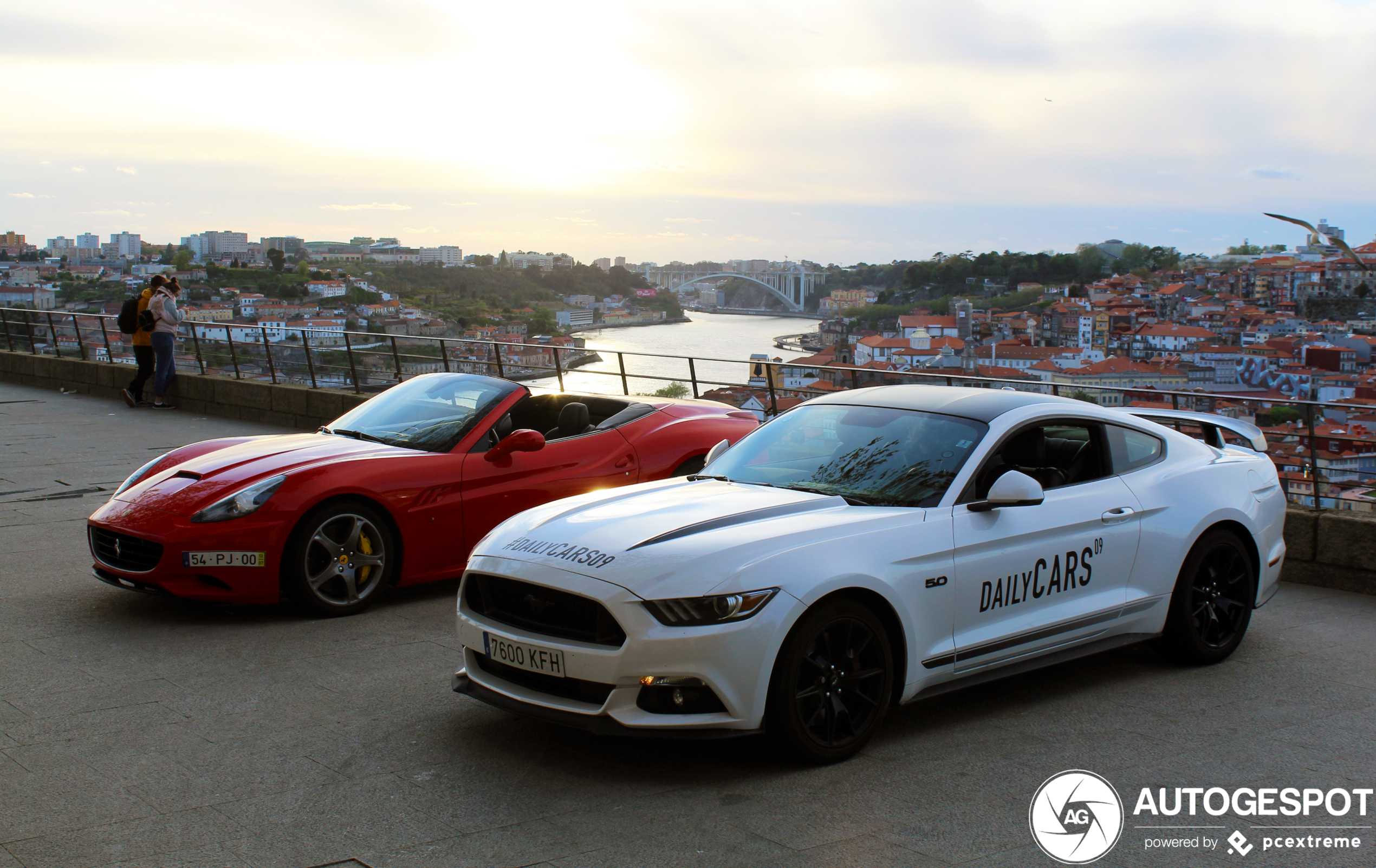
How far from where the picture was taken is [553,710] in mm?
4129

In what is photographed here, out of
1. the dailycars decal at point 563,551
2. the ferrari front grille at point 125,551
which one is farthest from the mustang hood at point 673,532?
the ferrari front grille at point 125,551

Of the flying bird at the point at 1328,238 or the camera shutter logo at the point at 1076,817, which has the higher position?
the flying bird at the point at 1328,238

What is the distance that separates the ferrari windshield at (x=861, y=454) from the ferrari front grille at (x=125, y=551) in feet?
10.1

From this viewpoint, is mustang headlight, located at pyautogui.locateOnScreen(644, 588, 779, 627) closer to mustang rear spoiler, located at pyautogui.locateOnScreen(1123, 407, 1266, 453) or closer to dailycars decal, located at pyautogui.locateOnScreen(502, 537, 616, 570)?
dailycars decal, located at pyautogui.locateOnScreen(502, 537, 616, 570)

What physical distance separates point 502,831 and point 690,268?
20.9m

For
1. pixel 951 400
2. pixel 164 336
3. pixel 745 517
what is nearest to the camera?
pixel 745 517

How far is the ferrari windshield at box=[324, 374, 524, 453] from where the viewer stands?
711 centimetres

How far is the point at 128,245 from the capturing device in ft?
104

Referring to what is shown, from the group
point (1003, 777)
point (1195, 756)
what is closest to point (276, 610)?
point (1003, 777)

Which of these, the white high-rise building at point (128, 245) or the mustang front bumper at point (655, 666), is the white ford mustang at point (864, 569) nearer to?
the mustang front bumper at point (655, 666)

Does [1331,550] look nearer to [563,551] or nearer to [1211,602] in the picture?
[1211,602]

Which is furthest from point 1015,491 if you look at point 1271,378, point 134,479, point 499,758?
point 1271,378

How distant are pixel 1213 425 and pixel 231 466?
5793 millimetres

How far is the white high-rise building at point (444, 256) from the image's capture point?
2512cm
